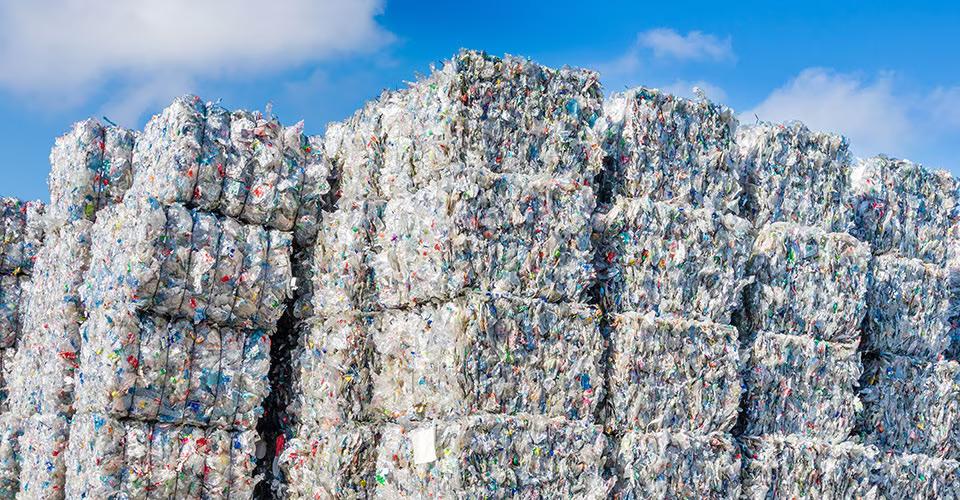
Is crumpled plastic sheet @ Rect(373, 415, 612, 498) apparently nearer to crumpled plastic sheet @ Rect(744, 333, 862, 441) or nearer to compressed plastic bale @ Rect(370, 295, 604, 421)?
compressed plastic bale @ Rect(370, 295, 604, 421)

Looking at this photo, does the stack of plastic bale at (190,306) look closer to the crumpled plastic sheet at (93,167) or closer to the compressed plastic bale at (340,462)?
the compressed plastic bale at (340,462)

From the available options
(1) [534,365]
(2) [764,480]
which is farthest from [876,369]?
(1) [534,365]

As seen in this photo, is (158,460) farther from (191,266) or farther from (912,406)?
(912,406)

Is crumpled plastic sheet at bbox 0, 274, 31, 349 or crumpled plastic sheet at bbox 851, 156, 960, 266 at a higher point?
crumpled plastic sheet at bbox 851, 156, 960, 266

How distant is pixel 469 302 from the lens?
4.32 metres

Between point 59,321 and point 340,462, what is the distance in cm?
243

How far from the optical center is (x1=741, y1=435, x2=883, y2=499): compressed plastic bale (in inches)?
201

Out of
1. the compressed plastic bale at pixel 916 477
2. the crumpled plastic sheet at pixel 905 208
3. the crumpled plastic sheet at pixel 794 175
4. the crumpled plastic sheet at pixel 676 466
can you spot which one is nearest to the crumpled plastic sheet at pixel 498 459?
the crumpled plastic sheet at pixel 676 466

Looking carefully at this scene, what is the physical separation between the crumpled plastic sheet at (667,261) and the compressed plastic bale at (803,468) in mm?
761

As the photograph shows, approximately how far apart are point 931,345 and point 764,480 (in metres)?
1.79

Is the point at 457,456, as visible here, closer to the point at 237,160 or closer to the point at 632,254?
the point at 632,254

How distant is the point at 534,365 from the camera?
4426 millimetres

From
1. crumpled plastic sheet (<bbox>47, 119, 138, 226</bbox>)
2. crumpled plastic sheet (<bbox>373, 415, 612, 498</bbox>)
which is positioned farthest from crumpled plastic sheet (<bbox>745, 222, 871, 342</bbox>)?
crumpled plastic sheet (<bbox>47, 119, 138, 226</bbox>)

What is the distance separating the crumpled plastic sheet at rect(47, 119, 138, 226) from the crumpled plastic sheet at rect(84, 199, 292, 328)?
940 millimetres
